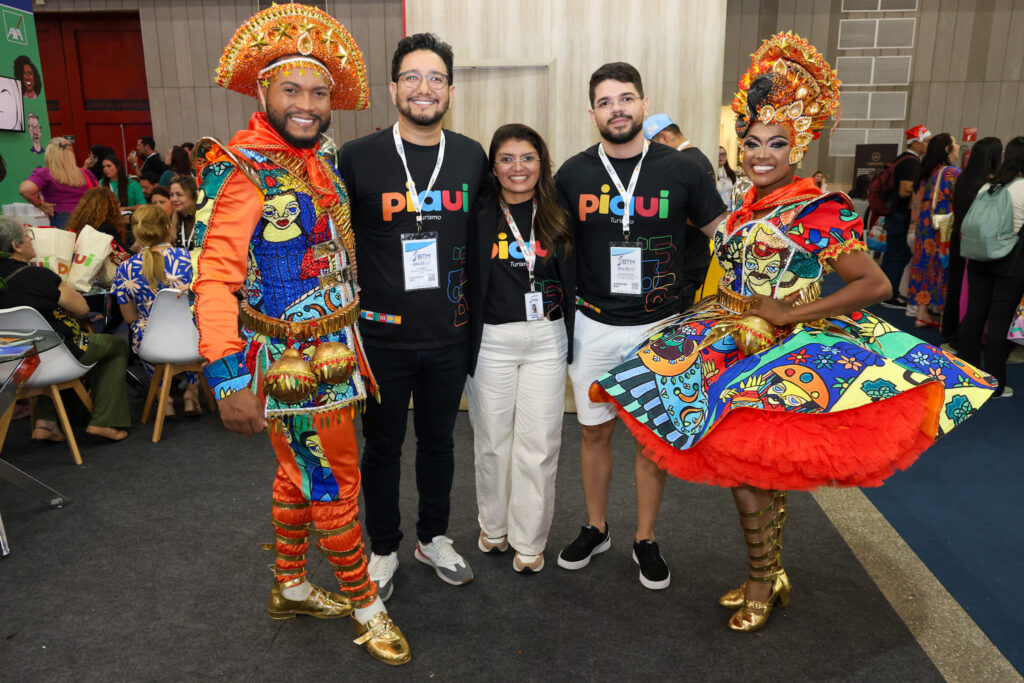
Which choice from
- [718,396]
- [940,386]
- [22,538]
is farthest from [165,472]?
[940,386]

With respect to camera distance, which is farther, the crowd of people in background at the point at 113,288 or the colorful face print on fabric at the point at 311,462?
the crowd of people in background at the point at 113,288

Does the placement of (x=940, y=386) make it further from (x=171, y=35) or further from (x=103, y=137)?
(x=103, y=137)

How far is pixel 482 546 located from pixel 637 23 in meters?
3.31

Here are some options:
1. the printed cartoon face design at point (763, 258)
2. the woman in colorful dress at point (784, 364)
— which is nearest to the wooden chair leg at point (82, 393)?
the woman in colorful dress at point (784, 364)

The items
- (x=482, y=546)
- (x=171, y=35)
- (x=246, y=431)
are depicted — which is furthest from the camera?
(x=171, y=35)

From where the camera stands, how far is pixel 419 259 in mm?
2301

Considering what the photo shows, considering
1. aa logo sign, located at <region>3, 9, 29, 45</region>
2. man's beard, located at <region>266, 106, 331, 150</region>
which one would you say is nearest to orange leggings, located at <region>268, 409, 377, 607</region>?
man's beard, located at <region>266, 106, 331, 150</region>

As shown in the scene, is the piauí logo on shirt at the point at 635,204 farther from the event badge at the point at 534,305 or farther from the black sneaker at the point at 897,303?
the black sneaker at the point at 897,303

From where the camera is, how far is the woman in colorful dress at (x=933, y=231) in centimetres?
592

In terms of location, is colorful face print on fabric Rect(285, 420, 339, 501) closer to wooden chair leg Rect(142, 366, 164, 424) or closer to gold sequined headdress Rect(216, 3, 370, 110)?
gold sequined headdress Rect(216, 3, 370, 110)

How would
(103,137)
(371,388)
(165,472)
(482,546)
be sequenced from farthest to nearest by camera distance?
(103,137)
(165,472)
(482,546)
(371,388)

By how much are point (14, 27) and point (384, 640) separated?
6.04 m

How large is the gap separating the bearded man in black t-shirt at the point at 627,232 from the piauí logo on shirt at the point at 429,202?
46cm

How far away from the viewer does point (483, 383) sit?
2604 millimetres
